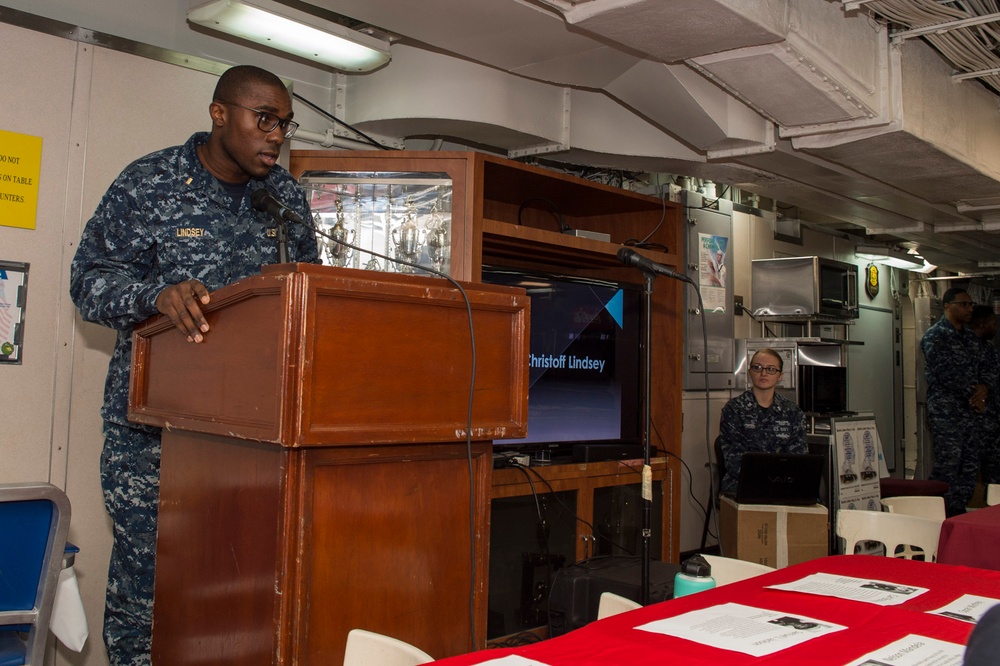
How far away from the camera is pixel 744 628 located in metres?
1.23

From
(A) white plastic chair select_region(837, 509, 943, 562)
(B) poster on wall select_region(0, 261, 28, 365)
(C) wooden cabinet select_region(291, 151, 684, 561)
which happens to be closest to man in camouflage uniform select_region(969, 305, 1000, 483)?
(C) wooden cabinet select_region(291, 151, 684, 561)

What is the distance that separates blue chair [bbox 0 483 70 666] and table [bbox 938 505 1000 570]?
2392 mm

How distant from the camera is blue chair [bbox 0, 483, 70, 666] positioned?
161 centimetres

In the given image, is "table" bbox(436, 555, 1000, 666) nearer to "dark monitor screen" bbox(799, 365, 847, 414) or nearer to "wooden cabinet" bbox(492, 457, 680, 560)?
"wooden cabinet" bbox(492, 457, 680, 560)

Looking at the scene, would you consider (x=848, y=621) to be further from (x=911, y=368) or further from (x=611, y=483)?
(x=911, y=368)

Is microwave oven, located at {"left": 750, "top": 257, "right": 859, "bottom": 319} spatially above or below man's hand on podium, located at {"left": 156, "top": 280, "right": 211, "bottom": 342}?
above

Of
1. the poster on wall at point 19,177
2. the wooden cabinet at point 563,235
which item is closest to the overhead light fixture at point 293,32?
the wooden cabinet at point 563,235

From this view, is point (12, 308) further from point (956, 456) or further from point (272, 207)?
point (956, 456)

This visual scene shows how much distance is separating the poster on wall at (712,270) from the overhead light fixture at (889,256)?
2.65 meters

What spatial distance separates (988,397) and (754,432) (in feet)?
10.5

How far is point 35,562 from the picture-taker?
5.41 ft

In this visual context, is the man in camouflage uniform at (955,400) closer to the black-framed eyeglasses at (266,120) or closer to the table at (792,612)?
the table at (792,612)

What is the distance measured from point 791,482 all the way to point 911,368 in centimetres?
483

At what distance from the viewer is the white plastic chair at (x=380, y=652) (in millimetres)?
1096
